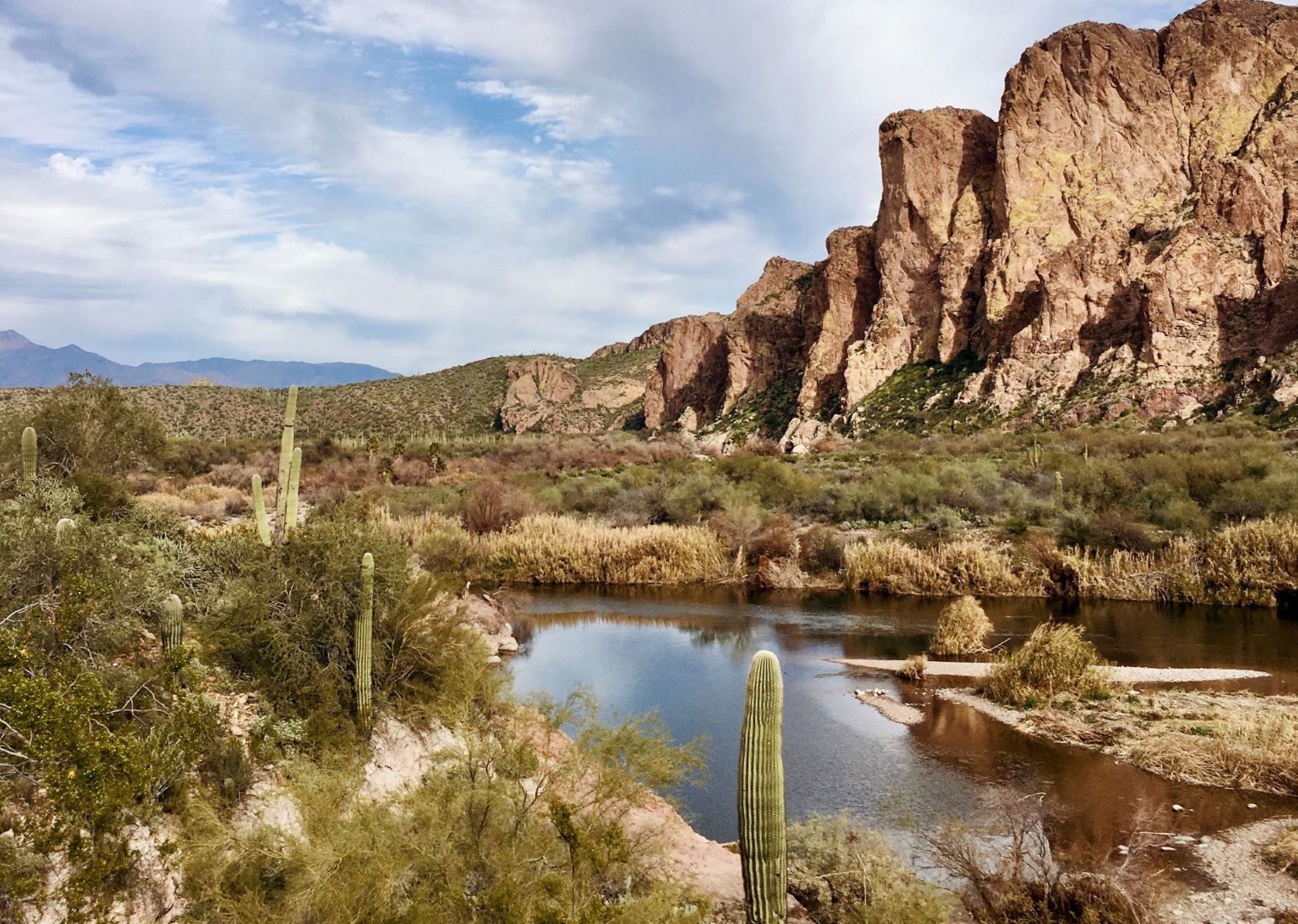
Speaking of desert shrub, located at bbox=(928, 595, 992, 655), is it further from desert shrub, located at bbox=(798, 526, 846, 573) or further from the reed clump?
the reed clump

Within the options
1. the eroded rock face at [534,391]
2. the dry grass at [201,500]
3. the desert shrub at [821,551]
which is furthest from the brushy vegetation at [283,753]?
the eroded rock face at [534,391]

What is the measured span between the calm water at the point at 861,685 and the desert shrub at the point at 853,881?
157cm

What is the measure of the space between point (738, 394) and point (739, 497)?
58.0 metres

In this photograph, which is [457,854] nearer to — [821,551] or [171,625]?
[171,625]

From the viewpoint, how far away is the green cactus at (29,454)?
14179 mm

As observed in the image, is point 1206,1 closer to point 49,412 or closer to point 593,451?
point 593,451

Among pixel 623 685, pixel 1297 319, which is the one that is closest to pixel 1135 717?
pixel 623 685

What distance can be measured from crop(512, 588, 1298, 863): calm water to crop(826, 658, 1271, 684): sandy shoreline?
394 millimetres

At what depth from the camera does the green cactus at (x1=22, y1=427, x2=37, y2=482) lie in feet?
46.5

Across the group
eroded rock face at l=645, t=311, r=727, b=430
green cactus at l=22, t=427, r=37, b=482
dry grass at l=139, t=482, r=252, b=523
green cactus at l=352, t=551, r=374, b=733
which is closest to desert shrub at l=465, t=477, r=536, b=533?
dry grass at l=139, t=482, r=252, b=523

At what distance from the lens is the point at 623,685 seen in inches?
553

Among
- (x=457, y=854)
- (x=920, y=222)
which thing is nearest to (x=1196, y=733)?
(x=457, y=854)

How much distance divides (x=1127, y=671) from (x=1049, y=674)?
2276 millimetres

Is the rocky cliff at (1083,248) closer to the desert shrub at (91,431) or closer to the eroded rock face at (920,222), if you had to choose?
the eroded rock face at (920,222)
